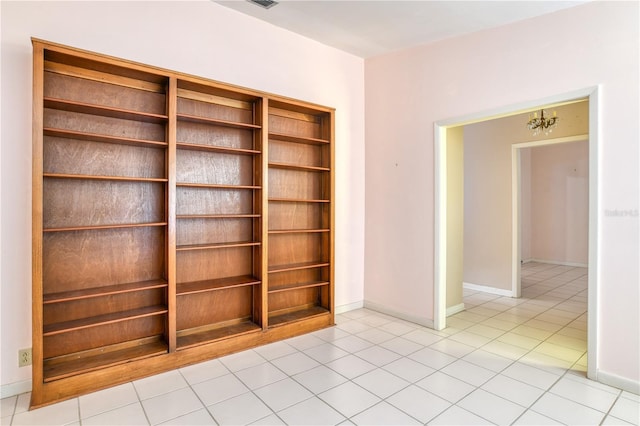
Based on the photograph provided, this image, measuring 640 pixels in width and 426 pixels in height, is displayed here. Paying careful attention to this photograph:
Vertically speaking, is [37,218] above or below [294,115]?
below

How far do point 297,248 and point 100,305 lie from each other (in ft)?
6.57

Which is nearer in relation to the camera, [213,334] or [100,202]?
[100,202]

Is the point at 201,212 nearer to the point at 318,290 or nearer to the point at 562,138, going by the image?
the point at 318,290

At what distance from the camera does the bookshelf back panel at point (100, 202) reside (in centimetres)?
254

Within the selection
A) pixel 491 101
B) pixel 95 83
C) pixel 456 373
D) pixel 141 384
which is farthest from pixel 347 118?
pixel 141 384

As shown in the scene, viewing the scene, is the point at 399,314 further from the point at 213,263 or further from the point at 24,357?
the point at 24,357

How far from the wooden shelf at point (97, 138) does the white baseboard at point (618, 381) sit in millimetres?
4002

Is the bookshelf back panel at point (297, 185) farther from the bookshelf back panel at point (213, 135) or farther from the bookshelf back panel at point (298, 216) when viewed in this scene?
the bookshelf back panel at point (213, 135)

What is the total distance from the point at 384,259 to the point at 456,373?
178cm

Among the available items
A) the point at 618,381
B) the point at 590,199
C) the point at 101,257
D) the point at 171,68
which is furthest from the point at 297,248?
A: the point at 618,381

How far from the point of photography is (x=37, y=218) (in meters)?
2.23

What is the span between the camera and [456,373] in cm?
279

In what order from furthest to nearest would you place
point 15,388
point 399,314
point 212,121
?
1. point 399,314
2. point 212,121
3. point 15,388

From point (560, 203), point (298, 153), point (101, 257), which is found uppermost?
point (298, 153)
